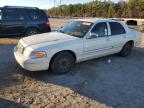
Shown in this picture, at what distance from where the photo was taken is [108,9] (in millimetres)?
41844

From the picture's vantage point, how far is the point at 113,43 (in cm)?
761

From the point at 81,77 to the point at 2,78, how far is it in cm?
218

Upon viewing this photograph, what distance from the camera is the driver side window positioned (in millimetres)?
7030

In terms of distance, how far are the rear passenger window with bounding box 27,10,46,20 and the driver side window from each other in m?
5.32

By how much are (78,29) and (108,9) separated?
36.2 meters

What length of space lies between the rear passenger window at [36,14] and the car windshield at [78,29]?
4547mm

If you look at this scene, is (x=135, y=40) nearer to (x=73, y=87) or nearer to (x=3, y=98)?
(x=73, y=87)

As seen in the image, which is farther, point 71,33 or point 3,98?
point 71,33

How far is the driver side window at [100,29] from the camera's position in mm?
7030

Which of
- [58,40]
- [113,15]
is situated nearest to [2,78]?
[58,40]

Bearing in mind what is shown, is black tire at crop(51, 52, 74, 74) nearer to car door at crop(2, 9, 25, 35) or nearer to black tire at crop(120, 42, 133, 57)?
black tire at crop(120, 42, 133, 57)

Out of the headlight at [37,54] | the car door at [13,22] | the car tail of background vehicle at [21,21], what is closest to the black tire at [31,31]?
the car tail of background vehicle at [21,21]

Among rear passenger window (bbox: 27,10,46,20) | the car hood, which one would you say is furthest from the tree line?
the car hood

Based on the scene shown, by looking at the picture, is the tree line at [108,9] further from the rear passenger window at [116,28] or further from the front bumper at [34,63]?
the front bumper at [34,63]
